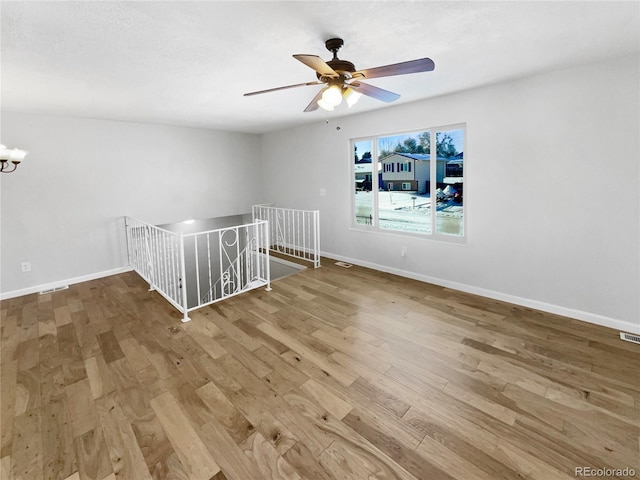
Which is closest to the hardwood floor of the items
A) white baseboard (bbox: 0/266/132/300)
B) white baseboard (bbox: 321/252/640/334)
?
white baseboard (bbox: 321/252/640/334)

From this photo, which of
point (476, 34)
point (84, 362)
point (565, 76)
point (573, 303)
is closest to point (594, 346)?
point (573, 303)

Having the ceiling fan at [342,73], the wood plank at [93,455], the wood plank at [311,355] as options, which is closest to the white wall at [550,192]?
the ceiling fan at [342,73]

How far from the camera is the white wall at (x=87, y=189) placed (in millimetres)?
3873

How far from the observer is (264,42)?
7.07 feet

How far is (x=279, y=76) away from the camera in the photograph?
2.82m

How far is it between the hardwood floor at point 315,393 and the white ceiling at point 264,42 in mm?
2371

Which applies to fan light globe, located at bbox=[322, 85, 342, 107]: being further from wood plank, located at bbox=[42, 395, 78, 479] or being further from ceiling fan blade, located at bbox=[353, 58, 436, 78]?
wood plank, located at bbox=[42, 395, 78, 479]

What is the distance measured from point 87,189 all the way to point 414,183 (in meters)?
4.69

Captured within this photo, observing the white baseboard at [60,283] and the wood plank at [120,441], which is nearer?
the wood plank at [120,441]

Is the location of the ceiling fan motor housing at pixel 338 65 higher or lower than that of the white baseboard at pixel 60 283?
higher

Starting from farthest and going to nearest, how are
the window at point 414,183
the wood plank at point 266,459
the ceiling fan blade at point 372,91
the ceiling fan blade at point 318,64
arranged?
the window at point 414,183, the ceiling fan blade at point 372,91, the ceiling fan blade at point 318,64, the wood plank at point 266,459

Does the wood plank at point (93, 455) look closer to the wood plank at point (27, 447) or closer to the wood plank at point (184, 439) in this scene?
the wood plank at point (27, 447)

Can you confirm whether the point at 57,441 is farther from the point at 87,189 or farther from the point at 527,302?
the point at 527,302

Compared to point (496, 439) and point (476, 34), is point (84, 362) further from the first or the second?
point (476, 34)
